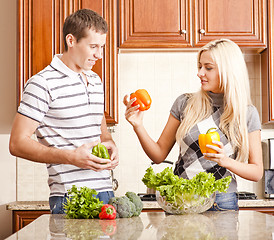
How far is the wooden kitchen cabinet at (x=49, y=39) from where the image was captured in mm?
3305

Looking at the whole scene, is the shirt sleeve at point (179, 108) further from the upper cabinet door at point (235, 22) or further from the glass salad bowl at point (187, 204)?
the upper cabinet door at point (235, 22)

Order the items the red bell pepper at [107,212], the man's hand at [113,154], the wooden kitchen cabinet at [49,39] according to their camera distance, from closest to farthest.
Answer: the red bell pepper at [107,212]
the man's hand at [113,154]
the wooden kitchen cabinet at [49,39]

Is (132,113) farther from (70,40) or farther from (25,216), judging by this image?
(25,216)

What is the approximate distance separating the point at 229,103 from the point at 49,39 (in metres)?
1.62

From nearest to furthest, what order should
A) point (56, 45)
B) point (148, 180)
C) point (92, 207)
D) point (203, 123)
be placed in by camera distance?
point (92, 207), point (148, 180), point (203, 123), point (56, 45)

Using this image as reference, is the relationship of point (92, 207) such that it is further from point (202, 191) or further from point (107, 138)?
point (107, 138)

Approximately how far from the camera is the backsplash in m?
3.65

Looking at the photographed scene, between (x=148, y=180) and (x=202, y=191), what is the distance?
24 centimetres

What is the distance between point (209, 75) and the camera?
7.37ft

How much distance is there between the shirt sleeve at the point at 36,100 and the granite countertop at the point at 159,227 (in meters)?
0.44

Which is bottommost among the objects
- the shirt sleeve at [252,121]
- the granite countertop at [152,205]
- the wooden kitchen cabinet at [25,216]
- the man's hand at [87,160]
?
the wooden kitchen cabinet at [25,216]

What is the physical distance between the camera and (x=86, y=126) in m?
2.06

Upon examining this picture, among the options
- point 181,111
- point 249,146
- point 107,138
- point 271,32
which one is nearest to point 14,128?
point 107,138

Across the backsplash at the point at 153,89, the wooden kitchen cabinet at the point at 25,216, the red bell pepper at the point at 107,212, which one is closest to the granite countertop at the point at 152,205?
the wooden kitchen cabinet at the point at 25,216
